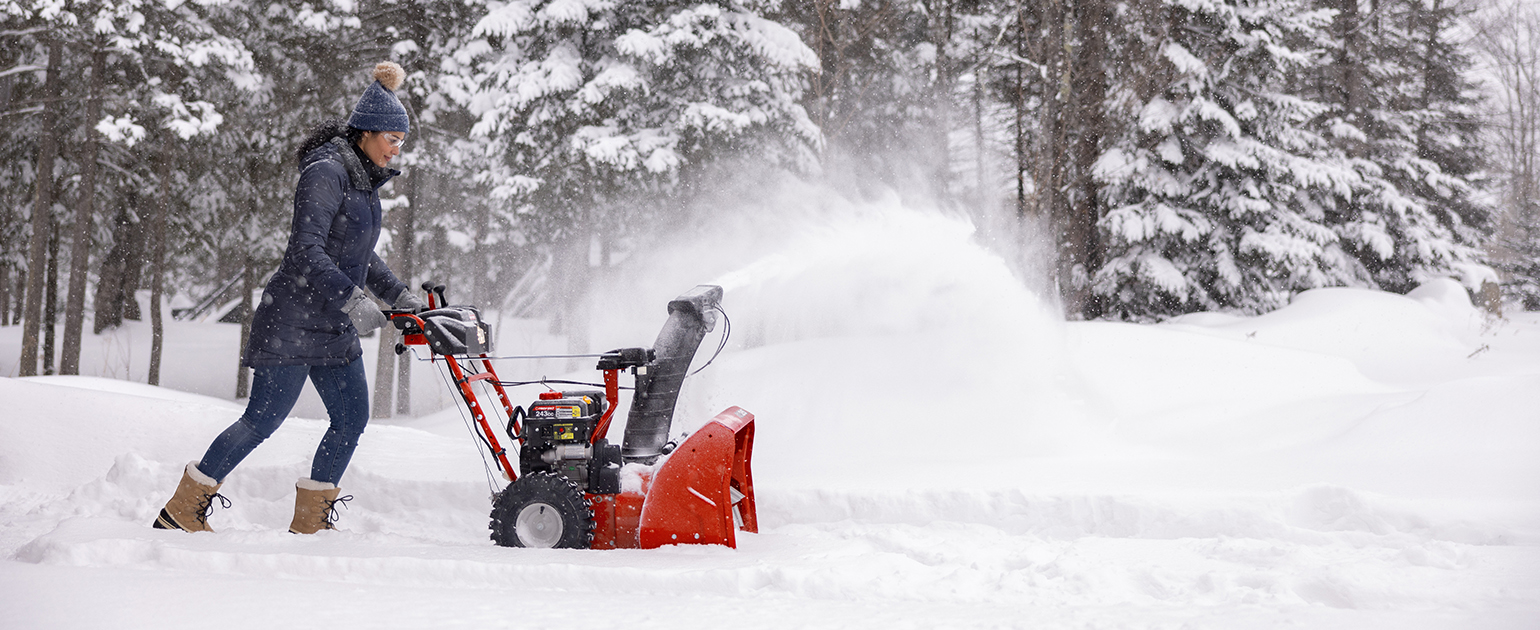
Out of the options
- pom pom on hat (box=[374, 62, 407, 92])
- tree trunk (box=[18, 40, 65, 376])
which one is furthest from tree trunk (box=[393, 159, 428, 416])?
pom pom on hat (box=[374, 62, 407, 92])

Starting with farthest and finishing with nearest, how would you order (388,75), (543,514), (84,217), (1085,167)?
(1085,167) → (84,217) → (388,75) → (543,514)

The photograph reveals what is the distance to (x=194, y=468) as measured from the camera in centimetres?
371

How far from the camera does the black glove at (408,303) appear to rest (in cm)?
370

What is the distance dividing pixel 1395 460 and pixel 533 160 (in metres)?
9.53

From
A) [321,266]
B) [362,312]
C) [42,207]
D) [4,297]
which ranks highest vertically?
[4,297]

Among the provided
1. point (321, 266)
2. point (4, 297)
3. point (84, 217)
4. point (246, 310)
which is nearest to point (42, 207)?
point (84, 217)

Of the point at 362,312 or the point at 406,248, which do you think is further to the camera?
the point at 406,248

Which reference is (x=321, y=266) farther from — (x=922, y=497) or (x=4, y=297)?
(x=4, y=297)

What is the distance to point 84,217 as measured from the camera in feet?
43.6

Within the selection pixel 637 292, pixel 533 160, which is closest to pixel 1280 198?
pixel 637 292

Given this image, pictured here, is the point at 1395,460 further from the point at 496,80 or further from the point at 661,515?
the point at 496,80

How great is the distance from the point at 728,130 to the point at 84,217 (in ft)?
30.7

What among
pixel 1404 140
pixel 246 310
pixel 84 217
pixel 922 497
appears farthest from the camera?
pixel 1404 140

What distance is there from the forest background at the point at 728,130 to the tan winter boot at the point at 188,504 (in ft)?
24.6
